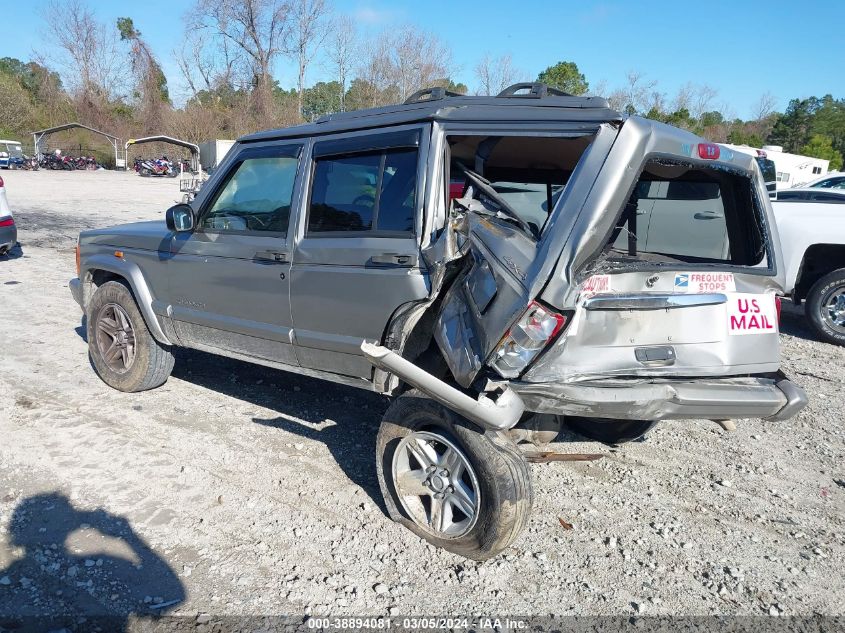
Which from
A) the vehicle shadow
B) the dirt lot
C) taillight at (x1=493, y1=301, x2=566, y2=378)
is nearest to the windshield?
the dirt lot

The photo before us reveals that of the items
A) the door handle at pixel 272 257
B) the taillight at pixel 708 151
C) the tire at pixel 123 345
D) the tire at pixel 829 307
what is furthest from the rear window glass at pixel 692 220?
the tire at pixel 829 307

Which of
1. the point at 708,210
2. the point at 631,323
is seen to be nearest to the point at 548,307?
the point at 631,323

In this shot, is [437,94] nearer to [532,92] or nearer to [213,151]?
[532,92]

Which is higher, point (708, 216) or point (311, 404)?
point (708, 216)

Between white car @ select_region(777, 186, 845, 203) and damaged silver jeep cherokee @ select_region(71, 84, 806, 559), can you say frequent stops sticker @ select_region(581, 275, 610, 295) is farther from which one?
white car @ select_region(777, 186, 845, 203)

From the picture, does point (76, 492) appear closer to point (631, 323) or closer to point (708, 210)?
point (631, 323)

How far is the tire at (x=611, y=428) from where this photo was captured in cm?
407

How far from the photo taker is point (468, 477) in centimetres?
299

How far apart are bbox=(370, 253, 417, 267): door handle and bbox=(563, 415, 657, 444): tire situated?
6.33 ft

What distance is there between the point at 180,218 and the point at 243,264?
22.7 inches

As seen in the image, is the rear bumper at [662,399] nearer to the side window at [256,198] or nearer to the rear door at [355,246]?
the rear door at [355,246]

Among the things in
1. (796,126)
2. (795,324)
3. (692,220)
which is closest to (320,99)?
(796,126)

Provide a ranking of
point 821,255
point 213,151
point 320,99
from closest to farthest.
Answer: point 821,255 < point 213,151 < point 320,99

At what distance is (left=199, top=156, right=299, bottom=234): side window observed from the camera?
151 inches
